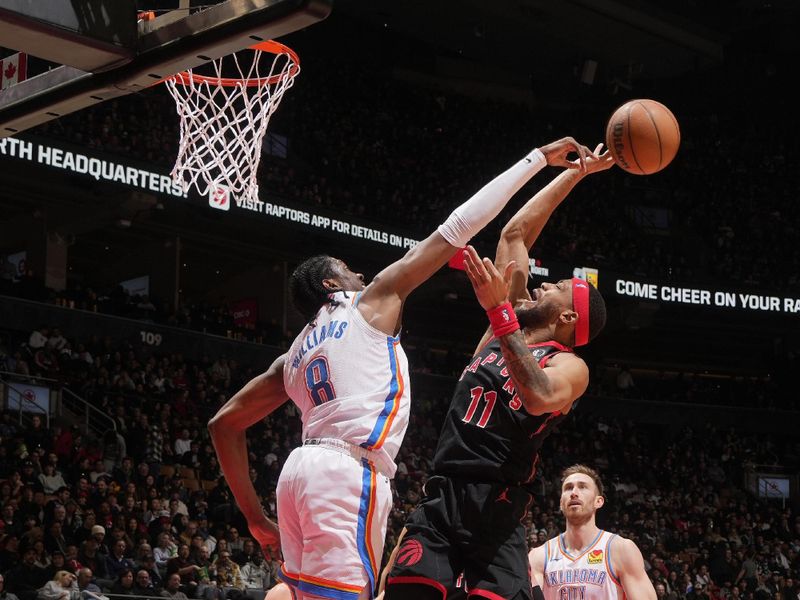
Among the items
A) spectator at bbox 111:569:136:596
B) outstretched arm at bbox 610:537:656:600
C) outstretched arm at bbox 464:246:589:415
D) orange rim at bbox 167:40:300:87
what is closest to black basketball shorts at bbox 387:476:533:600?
outstretched arm at bbox 464:246:589:415

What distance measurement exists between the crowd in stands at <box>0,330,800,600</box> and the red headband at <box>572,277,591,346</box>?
0.65 meters

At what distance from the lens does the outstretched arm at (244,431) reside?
3.97 m

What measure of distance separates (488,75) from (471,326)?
21.4 feet

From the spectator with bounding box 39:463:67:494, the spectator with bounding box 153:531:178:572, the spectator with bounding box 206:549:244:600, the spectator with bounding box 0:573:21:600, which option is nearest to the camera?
the spectator with bounding box 0:573:21:600

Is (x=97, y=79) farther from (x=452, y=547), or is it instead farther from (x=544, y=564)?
(x=544, y=564)

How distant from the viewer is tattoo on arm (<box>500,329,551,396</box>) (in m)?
3.96

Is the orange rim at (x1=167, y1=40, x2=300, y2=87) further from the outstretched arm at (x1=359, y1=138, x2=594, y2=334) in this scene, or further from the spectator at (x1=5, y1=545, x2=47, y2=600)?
the spectator at (x1=5, y1=545, x2=47, y2=600)

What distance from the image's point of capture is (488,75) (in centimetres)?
2798

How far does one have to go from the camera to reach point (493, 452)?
417 centimetres

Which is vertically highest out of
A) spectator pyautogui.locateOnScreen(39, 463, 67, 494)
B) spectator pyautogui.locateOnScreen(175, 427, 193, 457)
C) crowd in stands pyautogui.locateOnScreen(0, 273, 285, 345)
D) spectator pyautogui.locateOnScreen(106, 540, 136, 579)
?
crowd in stands pyautogui.locateOnScreen(0, 273, 285, 345)

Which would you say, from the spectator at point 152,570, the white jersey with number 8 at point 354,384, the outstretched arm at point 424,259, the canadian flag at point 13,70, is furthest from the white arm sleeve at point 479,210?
the spectator at point 152,570

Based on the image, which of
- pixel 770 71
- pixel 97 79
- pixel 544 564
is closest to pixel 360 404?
pixel 97 79

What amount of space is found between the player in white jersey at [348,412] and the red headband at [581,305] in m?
0.77

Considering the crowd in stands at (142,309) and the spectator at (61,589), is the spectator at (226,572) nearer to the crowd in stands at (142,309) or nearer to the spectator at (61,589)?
the spectator at (61,589)
